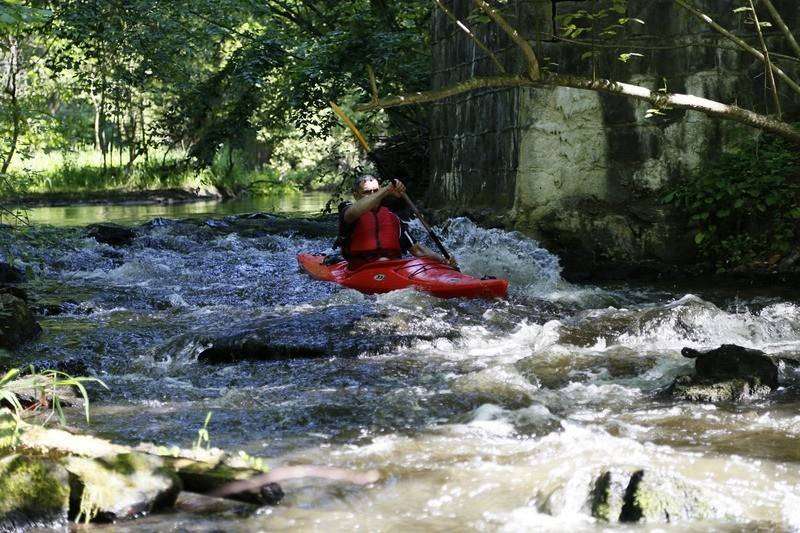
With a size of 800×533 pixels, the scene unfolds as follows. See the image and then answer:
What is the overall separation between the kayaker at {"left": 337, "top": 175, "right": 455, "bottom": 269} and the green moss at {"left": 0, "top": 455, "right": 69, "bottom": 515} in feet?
15.6

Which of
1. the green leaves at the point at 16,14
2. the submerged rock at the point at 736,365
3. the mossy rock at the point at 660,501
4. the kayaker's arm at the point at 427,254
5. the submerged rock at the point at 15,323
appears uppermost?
the green leaves at the point at 16,14

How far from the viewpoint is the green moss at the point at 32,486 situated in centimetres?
266

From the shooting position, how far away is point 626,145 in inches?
311

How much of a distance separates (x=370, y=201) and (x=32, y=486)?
16.0 ft

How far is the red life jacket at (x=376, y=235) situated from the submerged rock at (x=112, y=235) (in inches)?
184

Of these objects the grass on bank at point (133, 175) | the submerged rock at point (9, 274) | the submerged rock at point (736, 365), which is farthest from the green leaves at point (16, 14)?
the grass on bank at point (133, 175)

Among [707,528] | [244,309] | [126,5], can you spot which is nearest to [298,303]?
[244,309]

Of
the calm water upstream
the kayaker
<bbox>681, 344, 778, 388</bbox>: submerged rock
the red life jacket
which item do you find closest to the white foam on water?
the calm water upstream

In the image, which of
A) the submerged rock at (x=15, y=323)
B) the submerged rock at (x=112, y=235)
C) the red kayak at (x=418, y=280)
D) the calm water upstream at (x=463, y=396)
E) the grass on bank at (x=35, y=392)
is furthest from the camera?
the submerged rock at (x=112, y=235)

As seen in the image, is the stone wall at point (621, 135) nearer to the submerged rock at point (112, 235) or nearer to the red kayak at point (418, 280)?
the red kayak at point (418, 280)

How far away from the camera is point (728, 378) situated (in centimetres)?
424

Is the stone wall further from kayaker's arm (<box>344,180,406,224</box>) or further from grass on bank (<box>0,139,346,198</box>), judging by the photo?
grass on bank (<box>0,139,346,198</box>)

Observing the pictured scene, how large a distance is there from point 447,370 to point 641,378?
3.27ft

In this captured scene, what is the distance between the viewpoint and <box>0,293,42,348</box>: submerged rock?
5.44 meters
